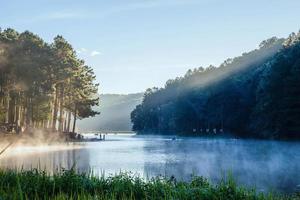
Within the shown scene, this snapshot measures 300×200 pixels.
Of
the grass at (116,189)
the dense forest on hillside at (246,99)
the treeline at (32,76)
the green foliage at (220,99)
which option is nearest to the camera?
the grass at (116,189)

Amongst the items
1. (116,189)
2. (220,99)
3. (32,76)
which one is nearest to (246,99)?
(220,99)

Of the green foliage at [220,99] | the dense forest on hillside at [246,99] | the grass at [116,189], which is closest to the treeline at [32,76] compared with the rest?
the dense forest on hillside at [246,99]

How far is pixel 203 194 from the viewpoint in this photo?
1227cm

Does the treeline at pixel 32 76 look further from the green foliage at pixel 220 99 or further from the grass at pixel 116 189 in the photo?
the grass at pixel 116 189

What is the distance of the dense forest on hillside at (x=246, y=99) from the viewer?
85375 millimetres

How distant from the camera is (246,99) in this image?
116 metres

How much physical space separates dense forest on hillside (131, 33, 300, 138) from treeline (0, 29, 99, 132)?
121 ft

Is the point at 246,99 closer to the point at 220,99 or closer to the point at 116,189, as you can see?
the point at 220,99

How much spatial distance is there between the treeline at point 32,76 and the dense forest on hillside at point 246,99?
36841mm

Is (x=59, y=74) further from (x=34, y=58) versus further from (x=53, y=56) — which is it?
(x=34, y=58)

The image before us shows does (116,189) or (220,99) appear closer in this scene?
(116,189)

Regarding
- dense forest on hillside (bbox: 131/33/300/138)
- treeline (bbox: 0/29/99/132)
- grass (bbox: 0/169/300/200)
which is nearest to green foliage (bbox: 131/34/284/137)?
dense forest on hillside (bbox: 131/33/300/138)

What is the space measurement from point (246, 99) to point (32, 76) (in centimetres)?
5745

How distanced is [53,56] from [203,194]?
7548 cm
